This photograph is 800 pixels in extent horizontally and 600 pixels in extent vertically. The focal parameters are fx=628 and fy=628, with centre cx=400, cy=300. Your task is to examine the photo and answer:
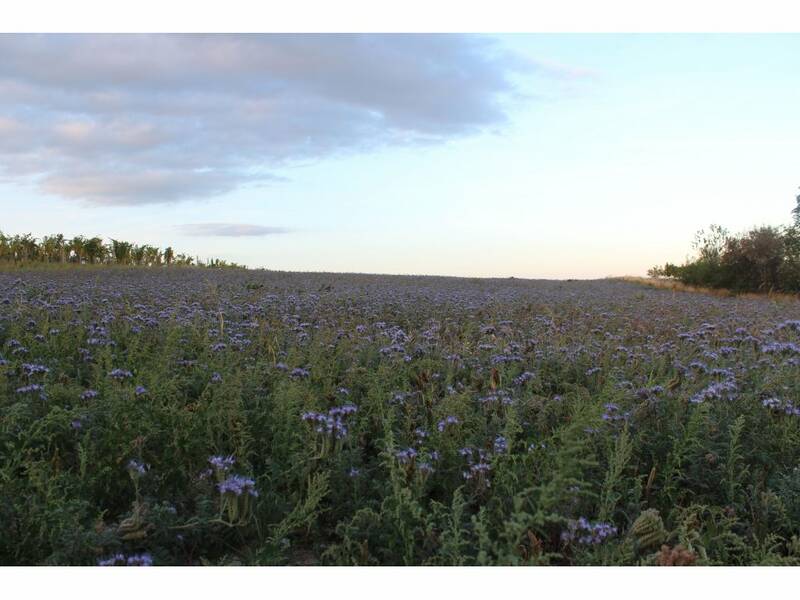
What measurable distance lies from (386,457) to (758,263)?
26773 millimetres

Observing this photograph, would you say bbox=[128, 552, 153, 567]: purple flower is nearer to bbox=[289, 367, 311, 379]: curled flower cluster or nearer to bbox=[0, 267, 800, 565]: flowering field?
bbox=[0, 267, 800, 565]: flowering field

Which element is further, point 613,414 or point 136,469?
point 613,414

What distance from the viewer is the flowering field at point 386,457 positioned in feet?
9.34

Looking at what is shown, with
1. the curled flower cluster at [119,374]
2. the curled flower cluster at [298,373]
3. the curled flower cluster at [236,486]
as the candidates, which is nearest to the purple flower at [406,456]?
the curled flower cluster at [236,486]

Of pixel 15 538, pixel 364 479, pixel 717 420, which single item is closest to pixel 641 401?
pixel 717 420

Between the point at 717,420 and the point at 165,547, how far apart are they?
3490 millimetres

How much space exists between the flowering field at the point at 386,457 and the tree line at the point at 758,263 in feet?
74.4

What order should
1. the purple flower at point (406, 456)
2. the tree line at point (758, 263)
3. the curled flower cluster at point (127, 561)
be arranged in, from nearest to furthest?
the curled flower cluster at point (127, 561)
the purple flower at point (406, 456)
the tree line at point (758, 263)

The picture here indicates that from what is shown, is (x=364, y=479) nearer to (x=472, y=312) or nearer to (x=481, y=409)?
(x=481, y=409)

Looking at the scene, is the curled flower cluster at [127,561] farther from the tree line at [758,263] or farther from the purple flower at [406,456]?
the tree line at [758,263]

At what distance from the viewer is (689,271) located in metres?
28.9

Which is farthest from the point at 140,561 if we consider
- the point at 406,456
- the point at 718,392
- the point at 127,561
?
the point at 718,392

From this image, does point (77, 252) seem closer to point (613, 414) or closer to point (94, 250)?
point (94, 250)

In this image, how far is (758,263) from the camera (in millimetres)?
25875
